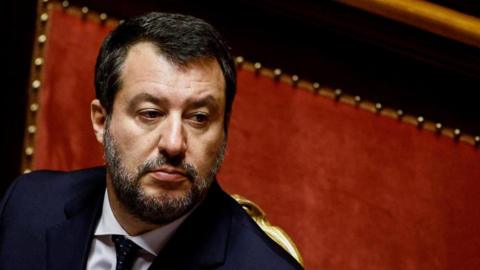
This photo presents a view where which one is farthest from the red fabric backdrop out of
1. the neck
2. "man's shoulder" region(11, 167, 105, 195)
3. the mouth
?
the mouth

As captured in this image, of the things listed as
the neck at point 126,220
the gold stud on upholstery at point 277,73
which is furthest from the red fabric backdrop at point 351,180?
the neck at point 126,220

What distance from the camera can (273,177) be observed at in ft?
6.73

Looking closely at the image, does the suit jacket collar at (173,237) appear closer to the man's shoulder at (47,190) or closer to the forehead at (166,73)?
the man's shoulder at (47,190)

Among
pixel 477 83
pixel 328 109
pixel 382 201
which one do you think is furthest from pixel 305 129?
pixel 477 83

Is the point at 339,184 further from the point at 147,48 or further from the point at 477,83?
the point at 147,48

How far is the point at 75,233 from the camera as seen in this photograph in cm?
163

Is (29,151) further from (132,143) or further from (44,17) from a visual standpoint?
(132,143)

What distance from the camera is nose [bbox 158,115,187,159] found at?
4.74ft

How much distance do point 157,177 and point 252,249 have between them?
0.72 feet

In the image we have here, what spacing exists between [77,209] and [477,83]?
0.93 m

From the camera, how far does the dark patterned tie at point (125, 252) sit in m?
1.54

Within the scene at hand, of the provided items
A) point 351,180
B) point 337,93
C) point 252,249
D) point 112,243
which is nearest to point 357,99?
point 337,93

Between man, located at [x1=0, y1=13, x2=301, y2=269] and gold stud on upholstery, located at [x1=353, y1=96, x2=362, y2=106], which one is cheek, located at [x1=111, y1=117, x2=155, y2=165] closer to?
man, located at [x1=0, y1=13, x2=301, y2=269]

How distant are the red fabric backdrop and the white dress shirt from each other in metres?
0.49
